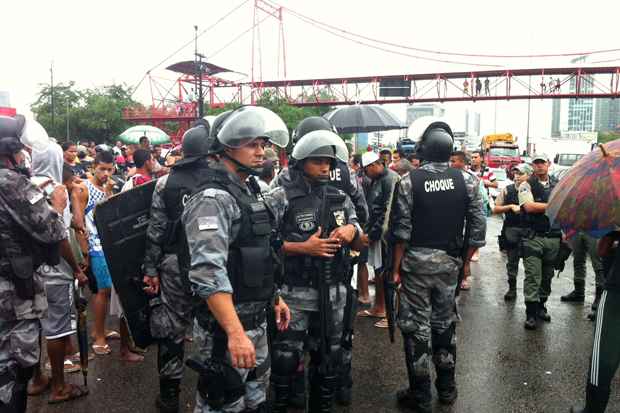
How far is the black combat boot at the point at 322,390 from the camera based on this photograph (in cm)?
306

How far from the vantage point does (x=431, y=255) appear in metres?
3.51

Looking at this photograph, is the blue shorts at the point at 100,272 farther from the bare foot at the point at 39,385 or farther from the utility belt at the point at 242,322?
the utility belt at the point at 242,322

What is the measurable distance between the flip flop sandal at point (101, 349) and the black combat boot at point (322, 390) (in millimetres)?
2309

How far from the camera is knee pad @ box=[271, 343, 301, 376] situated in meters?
3.06

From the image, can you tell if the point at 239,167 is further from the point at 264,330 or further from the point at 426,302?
the point at 426,302

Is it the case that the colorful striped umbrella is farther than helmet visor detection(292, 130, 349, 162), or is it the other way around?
helmet visor detection(292, 130, 349, 162)

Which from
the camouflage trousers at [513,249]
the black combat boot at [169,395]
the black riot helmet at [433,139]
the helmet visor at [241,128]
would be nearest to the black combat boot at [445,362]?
the black riot helmet at [433,139]

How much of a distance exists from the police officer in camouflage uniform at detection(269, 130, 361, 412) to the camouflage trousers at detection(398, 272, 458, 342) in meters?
0.59

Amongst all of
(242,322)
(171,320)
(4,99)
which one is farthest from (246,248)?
(4,99)

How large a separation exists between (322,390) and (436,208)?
1.45 metres

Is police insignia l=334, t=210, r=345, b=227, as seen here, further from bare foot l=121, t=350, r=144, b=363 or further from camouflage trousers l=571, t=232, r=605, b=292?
camouflage trousers l=571, t=232, r=605, b=292

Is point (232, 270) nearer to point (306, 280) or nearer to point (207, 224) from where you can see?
point (207, 224)

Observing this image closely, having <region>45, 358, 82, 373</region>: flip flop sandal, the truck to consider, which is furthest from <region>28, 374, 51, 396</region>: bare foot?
the truck

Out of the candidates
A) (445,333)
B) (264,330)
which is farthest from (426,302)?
(264,330)
